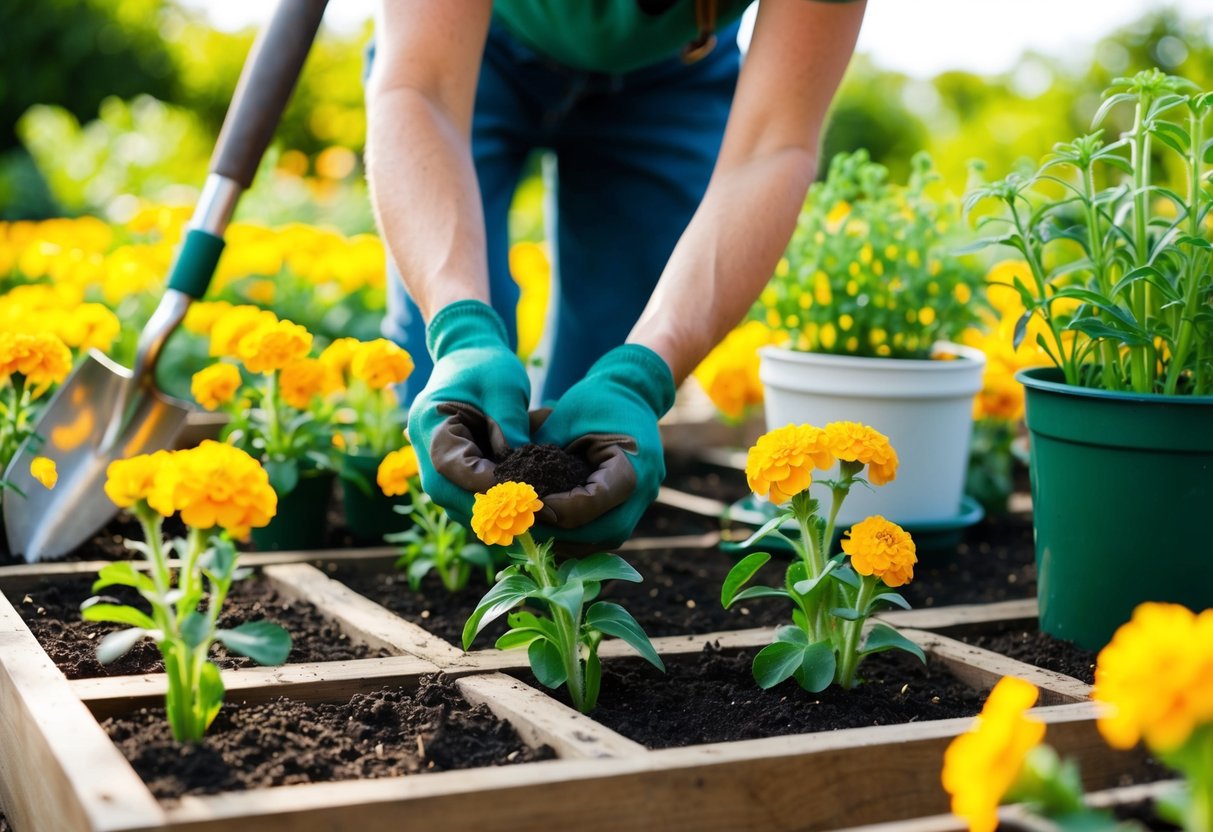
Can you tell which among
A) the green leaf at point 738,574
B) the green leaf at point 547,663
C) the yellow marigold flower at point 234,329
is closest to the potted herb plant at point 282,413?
the yellow marigold flower at point 234,329

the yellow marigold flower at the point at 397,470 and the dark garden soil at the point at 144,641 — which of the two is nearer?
the dark garden soil at the point at 144,641

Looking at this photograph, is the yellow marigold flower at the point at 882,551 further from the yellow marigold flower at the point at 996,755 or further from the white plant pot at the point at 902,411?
the white plant pot at the point at 902,411

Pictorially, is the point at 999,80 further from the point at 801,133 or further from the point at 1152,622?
the point at 1152,622

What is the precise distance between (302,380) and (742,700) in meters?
1.12

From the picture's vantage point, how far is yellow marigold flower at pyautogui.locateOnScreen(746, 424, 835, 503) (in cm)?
150

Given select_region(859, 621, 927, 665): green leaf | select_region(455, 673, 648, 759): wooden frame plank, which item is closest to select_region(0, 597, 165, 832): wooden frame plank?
select_region(455, 673, 648, 759): wooden frame plank

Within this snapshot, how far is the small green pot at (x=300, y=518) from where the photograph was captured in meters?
2.46

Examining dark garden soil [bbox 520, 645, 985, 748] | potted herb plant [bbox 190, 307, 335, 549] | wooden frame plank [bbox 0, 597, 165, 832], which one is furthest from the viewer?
potted herb plant [bbox 190, 307, 335, 549]

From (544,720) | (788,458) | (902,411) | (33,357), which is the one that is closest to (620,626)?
(544,720)

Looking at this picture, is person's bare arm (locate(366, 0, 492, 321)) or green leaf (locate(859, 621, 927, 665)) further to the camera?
person's bare arm (locate(366, 0, 492, 321))

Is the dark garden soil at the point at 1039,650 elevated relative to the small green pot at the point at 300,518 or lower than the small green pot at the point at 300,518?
lower

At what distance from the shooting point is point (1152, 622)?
2.68ft

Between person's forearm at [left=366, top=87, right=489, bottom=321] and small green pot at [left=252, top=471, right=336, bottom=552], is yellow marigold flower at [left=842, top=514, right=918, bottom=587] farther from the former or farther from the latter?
small green pot at [left=252, top=471, right=336, bottom=552]

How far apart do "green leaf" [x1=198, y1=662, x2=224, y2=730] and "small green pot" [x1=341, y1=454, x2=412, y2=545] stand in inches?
45.5
